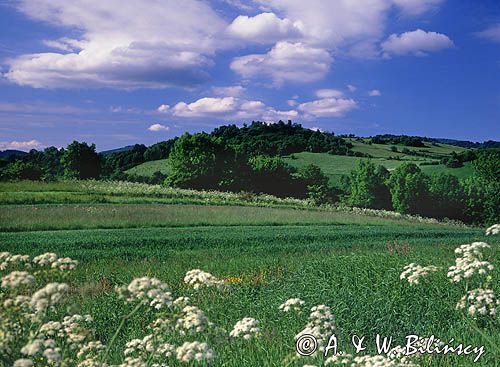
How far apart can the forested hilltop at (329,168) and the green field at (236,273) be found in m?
13.7

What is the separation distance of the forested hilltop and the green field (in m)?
13.7

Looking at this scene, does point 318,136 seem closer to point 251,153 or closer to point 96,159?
point 251,153

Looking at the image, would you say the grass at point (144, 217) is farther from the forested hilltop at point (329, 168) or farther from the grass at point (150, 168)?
the grass at point (150, 168)

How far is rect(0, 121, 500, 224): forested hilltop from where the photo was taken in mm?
42188

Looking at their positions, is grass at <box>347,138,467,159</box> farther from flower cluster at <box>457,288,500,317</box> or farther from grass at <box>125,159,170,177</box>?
flower cluster at <box>457,288,500,317</box>

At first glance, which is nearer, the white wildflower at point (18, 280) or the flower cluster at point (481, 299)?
the white wildflower at point (18, 280)

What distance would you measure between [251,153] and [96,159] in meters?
32.4

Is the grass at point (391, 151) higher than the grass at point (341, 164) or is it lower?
higher

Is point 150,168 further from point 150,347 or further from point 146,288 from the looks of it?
point 146,288

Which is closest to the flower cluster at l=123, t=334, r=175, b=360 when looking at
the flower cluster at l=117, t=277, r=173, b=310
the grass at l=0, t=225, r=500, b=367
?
the flower cluster at l=117, t=277, r=173, b=310

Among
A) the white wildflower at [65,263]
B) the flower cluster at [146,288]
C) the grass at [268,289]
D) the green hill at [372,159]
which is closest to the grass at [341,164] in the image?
the green hill at [372,159]

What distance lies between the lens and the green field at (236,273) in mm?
5547

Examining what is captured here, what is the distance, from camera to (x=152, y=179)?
134 ft

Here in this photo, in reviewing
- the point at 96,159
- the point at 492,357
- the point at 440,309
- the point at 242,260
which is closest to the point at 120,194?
the point at 96,159
